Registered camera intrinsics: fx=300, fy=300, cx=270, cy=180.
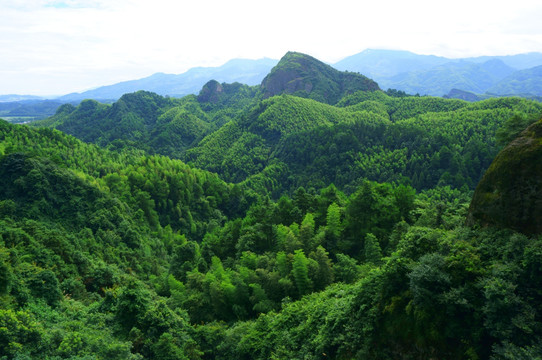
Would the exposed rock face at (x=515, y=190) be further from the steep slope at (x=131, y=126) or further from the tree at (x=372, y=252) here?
the steep slope at (x=131, y=126)

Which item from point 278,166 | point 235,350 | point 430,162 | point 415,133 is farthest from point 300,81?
point 235,350

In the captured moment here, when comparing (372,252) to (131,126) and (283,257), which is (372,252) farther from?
(131,126)

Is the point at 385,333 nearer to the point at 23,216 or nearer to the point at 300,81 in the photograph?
the point at 23,216

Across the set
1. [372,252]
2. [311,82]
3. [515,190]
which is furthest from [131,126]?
[515,190]

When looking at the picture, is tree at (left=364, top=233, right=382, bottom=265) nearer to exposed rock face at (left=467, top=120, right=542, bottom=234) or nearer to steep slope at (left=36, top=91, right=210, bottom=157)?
exposed rock face at (left=467, top=120, right=542, bottom=234)

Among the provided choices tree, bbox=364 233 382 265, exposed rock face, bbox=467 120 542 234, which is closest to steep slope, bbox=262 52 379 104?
tree, bbox=364 233 382 265

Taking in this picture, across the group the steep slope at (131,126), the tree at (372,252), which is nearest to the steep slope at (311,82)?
the steep slope at (131,126)
